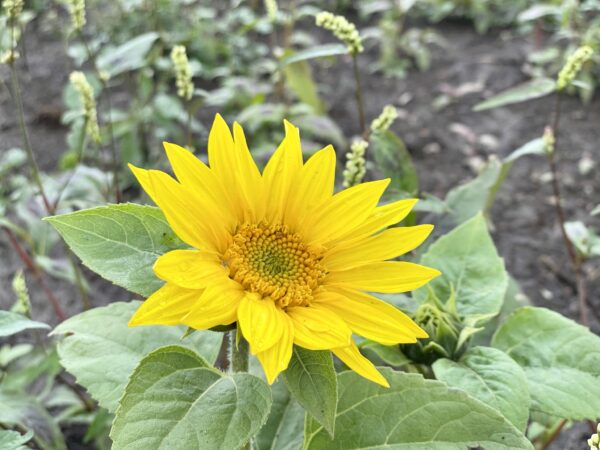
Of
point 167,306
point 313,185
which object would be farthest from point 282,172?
point 167,306

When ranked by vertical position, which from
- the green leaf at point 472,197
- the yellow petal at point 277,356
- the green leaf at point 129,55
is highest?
the green leaf at point 129,55

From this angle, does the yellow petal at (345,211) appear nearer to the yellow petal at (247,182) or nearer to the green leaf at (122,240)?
the yellow petal at (247,182)

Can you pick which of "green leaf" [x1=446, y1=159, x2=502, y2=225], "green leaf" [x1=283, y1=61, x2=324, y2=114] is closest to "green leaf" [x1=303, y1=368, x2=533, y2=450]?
"green leaf" [x1=446, y1=159, x2=502, y2=225]

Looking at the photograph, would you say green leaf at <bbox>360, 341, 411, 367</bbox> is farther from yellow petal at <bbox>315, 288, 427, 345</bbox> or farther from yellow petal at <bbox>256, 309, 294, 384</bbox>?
yellow petal at <bbox>256, 309, 294, 384</bbox>

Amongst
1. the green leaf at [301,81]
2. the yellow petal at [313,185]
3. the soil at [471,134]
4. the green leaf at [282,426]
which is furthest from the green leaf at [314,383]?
the green leaf at [301,81]

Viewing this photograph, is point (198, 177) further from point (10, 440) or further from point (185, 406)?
point (10, 440)

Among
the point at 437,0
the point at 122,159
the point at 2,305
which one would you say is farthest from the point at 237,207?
the point at 437,0
